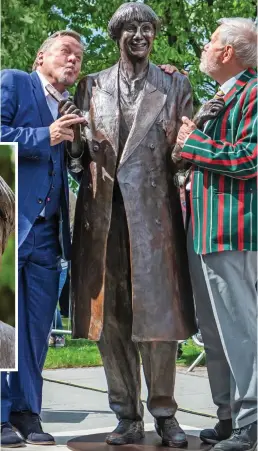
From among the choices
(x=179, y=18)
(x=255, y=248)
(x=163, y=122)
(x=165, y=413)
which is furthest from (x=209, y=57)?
(x=179, y=18)

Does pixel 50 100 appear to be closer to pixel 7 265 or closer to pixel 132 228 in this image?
pixel 132 228

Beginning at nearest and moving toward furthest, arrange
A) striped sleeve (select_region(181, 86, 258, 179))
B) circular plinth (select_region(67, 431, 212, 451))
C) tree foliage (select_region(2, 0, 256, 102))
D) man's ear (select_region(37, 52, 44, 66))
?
striped sleeve (select_region(181, 86, 258, 179)) < circular plinth (select_region(67, 431, 212, 451)) < man's ear (select_region(37, 52, 44, 66)) < tree foliage (select_region(2, 0, 256, 102))

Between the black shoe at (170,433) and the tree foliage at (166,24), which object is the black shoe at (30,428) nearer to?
the black shoe at (170,433)

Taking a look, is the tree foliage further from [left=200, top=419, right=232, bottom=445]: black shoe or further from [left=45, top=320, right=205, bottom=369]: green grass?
[left=200, top=419, right=232, bottom=445]: black shoe

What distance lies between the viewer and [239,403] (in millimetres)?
4832

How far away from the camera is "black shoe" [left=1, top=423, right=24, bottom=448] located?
514cm

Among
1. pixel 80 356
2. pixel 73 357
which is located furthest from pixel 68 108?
pixel 80 356

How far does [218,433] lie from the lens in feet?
17.2

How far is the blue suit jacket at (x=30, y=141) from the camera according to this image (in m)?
5.19

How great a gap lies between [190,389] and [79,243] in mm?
3159

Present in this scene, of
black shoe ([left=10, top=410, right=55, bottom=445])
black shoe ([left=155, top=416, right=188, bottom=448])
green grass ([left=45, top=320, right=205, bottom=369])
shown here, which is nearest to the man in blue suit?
black shoe ([left=10, top=410, right=55, bottom=445])

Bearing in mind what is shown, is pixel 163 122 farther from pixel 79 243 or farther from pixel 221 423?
pixel 221 423

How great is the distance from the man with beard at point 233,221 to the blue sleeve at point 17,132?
2.42 ft

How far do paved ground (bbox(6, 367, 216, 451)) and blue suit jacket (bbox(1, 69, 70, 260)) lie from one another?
1174mm
